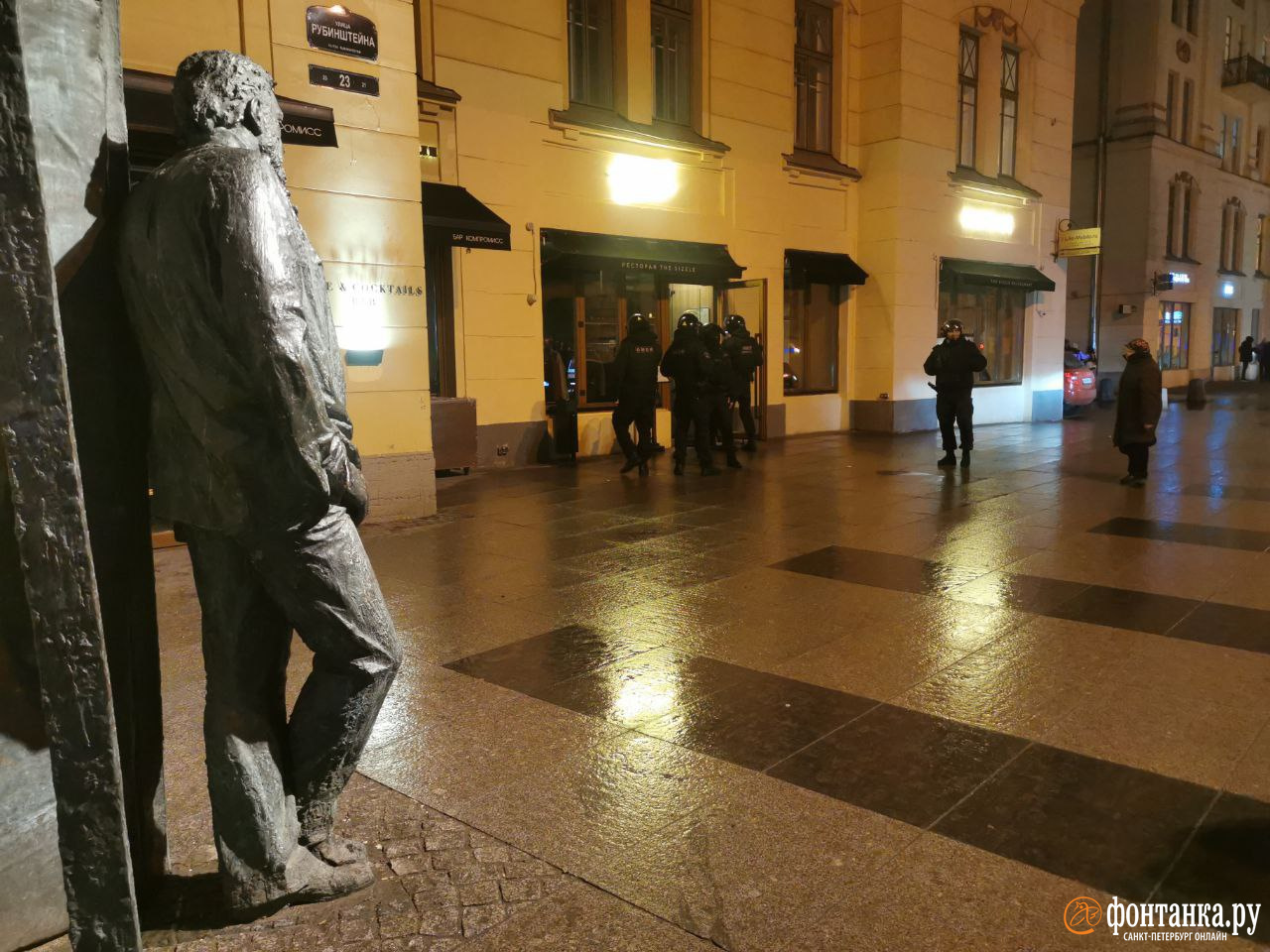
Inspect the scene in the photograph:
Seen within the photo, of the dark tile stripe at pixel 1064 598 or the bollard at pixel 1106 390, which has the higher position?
the bollard at pixel 1106 390

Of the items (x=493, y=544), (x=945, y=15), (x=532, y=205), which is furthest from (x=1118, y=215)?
(x=493, y=544)

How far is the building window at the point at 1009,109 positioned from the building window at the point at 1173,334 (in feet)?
44.7

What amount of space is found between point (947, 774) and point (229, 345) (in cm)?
285

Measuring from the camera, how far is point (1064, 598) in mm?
6008

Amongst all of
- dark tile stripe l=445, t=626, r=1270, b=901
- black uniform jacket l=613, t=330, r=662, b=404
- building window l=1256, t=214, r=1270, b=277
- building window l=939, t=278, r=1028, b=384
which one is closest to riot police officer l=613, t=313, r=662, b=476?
black uniform jacket l=613, t=330, r=662, b=404

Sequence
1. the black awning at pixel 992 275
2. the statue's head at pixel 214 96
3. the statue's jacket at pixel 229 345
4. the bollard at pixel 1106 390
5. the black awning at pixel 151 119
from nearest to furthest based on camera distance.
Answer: the statue's jacket at pixel 229 345 → the statue's head at pixel 214 96 → the black awning at pixel 151 119 → the black awning at pixel 992 275 → the bollard at pixel 1106 390

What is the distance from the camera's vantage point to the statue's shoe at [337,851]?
109 inches

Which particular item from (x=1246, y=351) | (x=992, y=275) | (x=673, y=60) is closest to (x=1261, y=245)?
(x=1246, y=351)

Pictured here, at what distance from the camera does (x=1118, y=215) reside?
96.0ft

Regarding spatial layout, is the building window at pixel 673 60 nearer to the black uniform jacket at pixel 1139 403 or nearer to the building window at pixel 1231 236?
the black uniform jacket at pixel 1139 403

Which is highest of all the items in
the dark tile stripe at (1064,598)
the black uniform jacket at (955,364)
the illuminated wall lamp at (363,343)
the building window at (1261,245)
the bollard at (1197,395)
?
the building window at (1261,245)

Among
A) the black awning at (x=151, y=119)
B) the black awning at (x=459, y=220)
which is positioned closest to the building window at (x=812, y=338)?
the black awning at (x=459, y=220)

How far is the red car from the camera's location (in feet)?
70.9

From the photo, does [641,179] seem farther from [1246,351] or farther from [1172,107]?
[1246,351]
